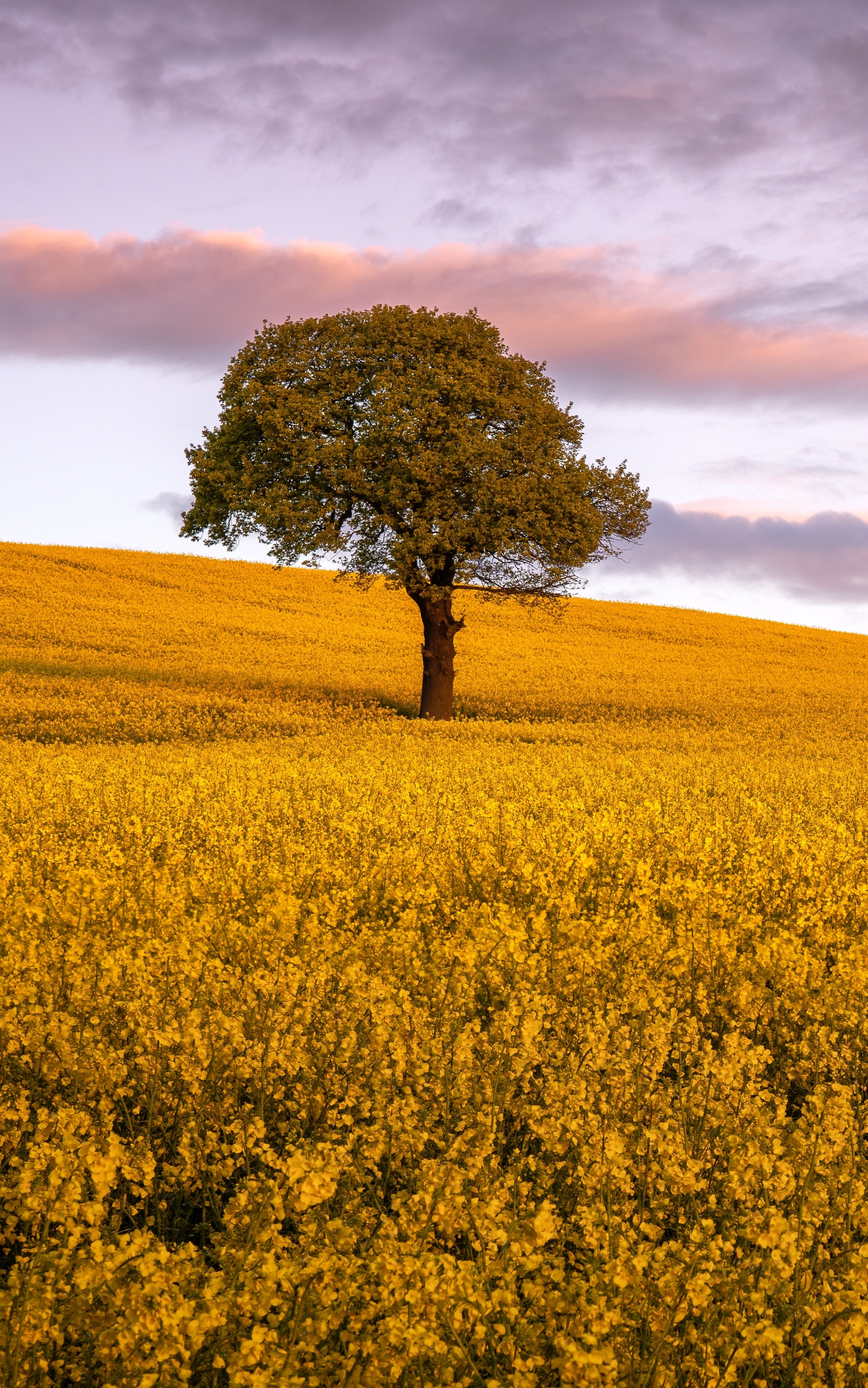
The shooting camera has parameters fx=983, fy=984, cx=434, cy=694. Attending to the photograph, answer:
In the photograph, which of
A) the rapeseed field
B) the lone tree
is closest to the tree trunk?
the lone tree

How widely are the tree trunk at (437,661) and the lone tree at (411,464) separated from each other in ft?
0.14

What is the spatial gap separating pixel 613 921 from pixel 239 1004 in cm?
318

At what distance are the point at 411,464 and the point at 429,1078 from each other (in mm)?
20546

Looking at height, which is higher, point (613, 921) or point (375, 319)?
point (375, 319)

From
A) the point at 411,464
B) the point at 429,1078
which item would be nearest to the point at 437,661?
the point at 411,464

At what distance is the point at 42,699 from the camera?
2686 centimetres

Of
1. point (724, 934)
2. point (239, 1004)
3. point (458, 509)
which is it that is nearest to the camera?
point (239, 1004)

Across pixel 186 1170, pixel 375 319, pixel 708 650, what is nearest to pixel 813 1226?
pixel 186 1170

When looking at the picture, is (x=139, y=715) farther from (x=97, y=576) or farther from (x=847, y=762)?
(x=97, y=576)

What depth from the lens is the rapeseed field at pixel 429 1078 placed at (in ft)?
10.2

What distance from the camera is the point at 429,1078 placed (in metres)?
4.96

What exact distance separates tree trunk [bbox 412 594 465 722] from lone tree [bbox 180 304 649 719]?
0.04m

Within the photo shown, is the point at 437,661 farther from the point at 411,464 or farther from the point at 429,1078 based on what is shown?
the point at 429,1078

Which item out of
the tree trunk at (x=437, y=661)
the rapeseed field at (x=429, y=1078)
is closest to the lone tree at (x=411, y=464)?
the tree trunk at (x=437, y=661)
